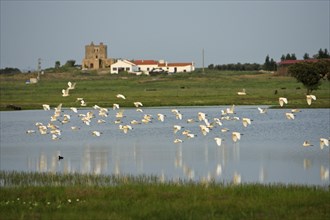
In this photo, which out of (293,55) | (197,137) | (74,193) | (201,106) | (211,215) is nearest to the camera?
(211,215)

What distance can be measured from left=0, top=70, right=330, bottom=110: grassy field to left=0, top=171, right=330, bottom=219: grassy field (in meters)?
40.6

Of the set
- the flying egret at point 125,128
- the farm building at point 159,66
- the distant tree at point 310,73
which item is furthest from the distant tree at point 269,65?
the flying egret at point 125,128

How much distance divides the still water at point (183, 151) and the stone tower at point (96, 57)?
10437cm

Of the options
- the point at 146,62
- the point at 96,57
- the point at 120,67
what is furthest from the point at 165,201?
the point at 96,57

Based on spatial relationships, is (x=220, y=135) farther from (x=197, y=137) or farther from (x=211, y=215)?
(x=211, y=215)

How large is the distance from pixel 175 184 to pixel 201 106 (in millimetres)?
45011

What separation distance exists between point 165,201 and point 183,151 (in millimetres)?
14976

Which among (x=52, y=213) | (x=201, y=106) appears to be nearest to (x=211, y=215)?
(x=52, y=213)

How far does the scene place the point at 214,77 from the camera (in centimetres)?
10956

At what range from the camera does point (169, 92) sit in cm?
8238

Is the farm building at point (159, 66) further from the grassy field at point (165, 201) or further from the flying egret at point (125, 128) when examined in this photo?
the grassy field at point (165, 201)

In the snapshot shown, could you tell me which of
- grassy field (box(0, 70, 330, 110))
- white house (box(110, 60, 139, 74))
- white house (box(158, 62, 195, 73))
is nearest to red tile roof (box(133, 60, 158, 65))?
white house (box(158, 62, 195, 73))

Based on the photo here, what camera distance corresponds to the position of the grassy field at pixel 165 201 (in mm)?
16812

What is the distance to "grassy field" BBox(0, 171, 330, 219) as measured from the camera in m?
16.8
